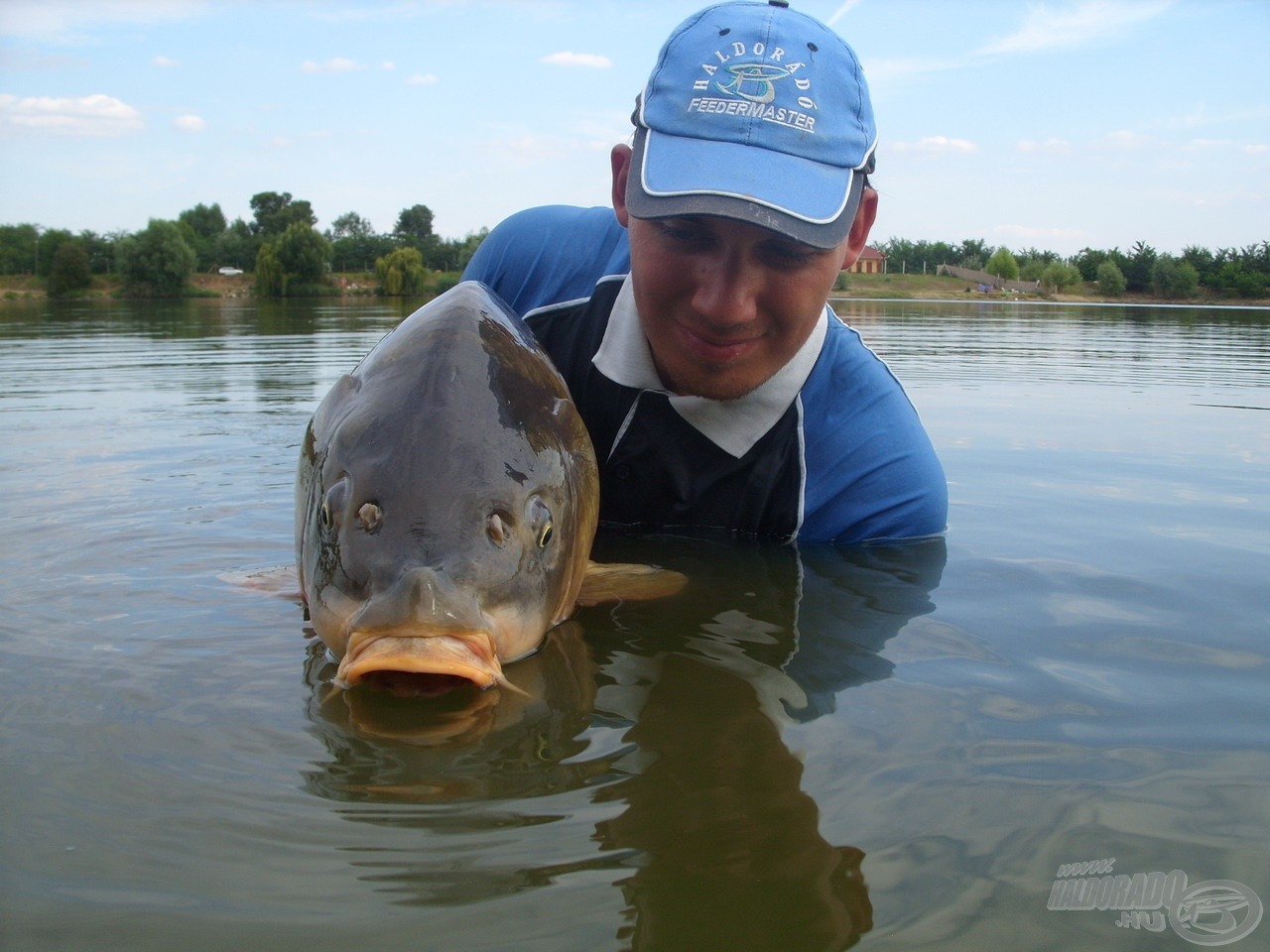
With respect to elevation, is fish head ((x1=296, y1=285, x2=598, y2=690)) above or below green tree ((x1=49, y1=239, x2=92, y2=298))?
below

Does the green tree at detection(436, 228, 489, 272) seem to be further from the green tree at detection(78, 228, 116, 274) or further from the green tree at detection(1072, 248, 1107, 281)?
the green tree at detection(1072, 248, 1107, 281)

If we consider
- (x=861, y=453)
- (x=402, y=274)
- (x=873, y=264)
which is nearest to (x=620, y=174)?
(x=861, y=453)

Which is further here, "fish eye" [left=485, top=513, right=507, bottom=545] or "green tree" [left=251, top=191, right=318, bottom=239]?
"green tree" [left=251, top=191, right=318, bottom=239]

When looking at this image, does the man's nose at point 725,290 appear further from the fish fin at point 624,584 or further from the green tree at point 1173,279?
the green tree at point 1173,279

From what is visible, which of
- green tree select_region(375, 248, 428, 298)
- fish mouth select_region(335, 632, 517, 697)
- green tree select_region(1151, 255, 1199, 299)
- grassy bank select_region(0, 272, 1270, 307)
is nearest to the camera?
fish mouth select_region(335, 632, 517, 697)

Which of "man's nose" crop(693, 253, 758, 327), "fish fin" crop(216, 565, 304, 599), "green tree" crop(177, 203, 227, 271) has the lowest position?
"fish fin" crop(216, 565, 304, 599)

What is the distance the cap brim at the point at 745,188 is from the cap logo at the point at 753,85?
121 millimetres

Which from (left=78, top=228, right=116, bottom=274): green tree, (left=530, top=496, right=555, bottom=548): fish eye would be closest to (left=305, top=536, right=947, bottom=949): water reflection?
(left=530, top=496, right=555, bottom=548): fish eye

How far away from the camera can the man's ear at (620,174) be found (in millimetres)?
3568

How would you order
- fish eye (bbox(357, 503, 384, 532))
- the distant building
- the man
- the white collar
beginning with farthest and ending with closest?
1. the distant building
2. the white collar
3. the man
4. fish eye (bbox(357, 503, 384, 532))

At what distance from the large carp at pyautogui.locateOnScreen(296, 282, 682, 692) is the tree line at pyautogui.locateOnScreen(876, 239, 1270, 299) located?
82523mm

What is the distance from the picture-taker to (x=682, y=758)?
6.95 feet

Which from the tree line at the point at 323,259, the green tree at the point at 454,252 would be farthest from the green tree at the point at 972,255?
the green tree at the point at 454,252

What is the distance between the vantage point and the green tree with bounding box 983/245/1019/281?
361 ft
